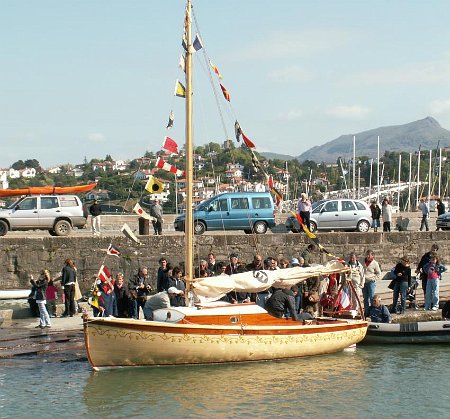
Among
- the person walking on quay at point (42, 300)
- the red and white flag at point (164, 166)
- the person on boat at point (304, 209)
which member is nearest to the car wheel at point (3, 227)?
the person walking on quay at point (42, 300)

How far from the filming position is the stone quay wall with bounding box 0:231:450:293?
1109 inches

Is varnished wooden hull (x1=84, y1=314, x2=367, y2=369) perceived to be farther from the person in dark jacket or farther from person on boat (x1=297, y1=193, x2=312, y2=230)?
person on boat (x1=297, y1=193, x2=312, y2=230)

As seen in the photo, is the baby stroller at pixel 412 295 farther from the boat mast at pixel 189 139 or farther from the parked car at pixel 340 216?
the parked car at pixel 340 216

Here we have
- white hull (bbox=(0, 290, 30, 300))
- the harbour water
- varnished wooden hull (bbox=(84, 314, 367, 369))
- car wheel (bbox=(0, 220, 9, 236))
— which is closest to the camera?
the harbour water

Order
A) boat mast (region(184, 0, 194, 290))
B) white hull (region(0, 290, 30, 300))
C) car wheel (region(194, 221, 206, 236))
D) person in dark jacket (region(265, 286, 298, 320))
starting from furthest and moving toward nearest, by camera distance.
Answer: car wheel (region(194, 221, 206, 236)) < white hull (region(0, 290, 30, 300)) < person in dark jacket (region(265, 286, 298, 320)) < boat mast (region(184, 0, 194, 290))

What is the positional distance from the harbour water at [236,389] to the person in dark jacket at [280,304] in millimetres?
1054

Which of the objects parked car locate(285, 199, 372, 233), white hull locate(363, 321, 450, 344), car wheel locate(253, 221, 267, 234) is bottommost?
white hull locate(363, 321, 450, 344)

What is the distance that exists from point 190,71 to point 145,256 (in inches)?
404

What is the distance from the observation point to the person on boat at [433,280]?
910 inches

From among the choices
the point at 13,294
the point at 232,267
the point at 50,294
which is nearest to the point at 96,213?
the point at 13,294

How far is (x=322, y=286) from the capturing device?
2258 centimetres

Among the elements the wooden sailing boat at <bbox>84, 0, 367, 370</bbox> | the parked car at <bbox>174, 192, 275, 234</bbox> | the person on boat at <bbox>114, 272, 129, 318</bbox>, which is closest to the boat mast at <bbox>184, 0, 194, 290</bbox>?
the wooden sailing boat at <bbox>84, 0, 367, 370</bbox>

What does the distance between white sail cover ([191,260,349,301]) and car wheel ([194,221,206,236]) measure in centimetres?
1038

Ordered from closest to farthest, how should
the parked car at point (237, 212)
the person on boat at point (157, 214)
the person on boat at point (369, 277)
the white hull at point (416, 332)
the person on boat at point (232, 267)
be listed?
the white hull at point (416, 332)
the person on boat at point (232, 267)
the person on boat at point (369, 277)
the person on boat at point (157, 214)
the parked car at point (237, 212)
